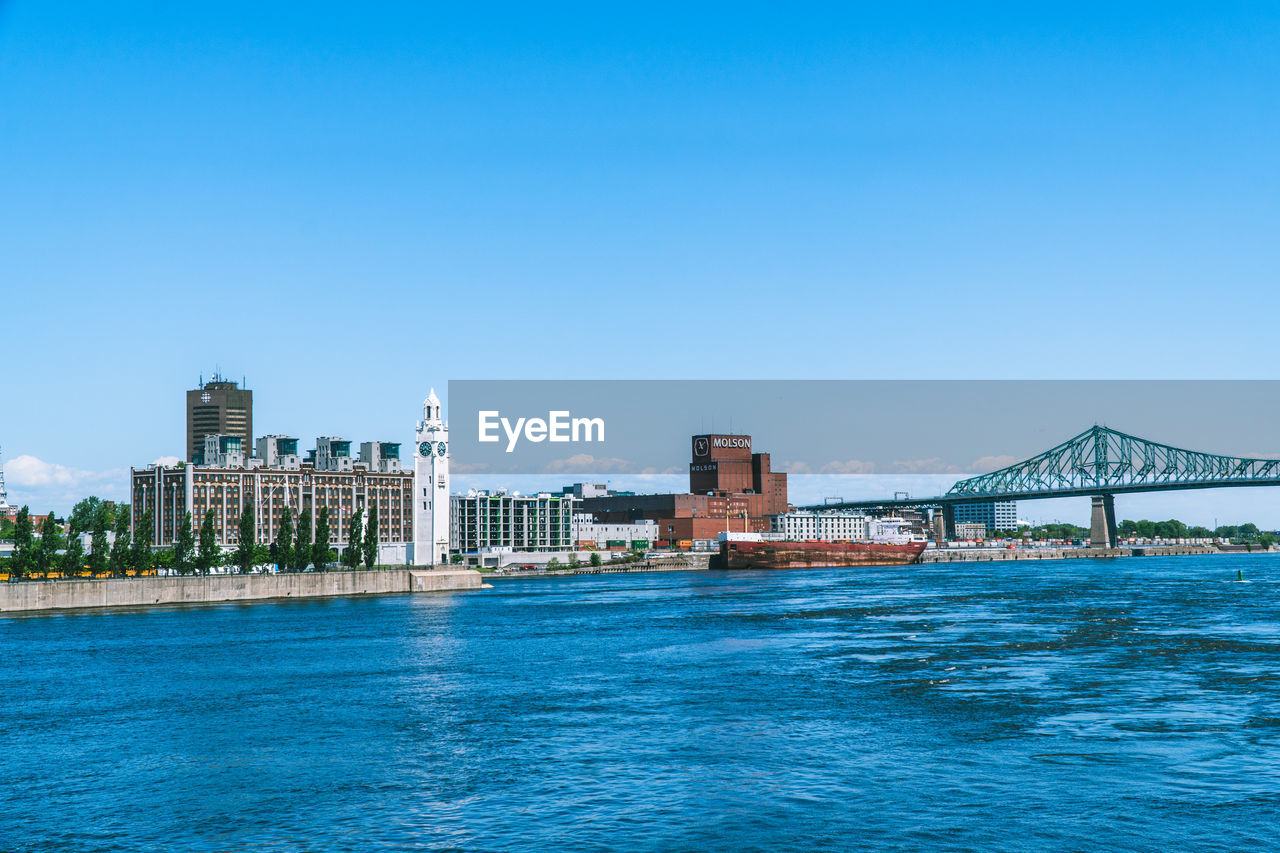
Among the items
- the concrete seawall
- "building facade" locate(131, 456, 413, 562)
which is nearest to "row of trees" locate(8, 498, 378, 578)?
the concrete seawall

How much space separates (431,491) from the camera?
5172 inches

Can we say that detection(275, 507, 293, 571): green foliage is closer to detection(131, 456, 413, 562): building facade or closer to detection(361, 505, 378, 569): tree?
detection(361, 505, 378, 569): tree

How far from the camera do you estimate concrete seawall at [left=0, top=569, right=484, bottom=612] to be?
80.9 meters

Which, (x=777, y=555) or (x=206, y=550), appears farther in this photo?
(x=777, y=555)

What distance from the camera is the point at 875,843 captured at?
71.6 feet

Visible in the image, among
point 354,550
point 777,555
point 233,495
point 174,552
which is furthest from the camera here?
point 233,495

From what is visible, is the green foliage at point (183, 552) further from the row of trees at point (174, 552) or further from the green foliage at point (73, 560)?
the green foliage at point (73, 560)

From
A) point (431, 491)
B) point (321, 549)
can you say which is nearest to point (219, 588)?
point (321, 549)

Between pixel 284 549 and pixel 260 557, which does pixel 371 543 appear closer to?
pixel 284 549

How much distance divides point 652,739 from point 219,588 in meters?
70.2

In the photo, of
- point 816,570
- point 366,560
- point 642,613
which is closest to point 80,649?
point 642,613

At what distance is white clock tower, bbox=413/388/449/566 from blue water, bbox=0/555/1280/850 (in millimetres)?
68494

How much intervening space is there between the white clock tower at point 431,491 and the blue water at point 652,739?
68494 mm

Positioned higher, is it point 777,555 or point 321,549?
point 321,549
